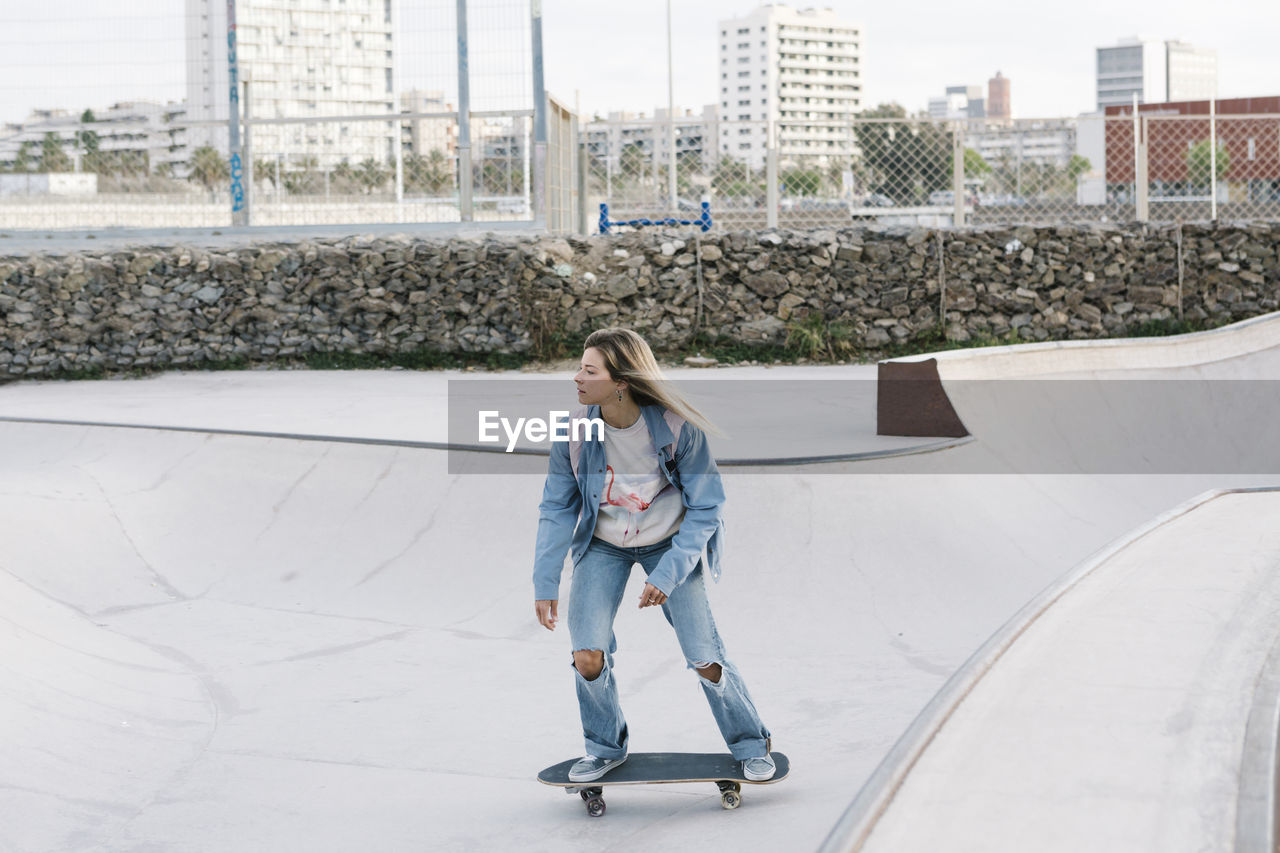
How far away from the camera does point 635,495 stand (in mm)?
3551

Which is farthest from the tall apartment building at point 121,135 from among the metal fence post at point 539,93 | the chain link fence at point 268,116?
the metal fence post at point 539,93

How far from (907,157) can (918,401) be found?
23.0 ft

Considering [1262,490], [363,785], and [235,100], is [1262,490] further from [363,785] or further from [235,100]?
[235,100]

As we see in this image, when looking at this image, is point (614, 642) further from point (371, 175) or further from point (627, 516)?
point (371, 175)

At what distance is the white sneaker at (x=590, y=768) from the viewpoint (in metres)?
3.66

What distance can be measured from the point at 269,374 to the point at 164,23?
396 cm

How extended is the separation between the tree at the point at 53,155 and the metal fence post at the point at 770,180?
7.90 m

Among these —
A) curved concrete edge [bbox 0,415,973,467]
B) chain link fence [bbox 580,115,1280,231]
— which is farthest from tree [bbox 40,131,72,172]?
curved concrete edge [bbox 0,415,973,467]

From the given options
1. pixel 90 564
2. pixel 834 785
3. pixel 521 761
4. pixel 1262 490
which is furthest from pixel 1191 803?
pixel 90 564

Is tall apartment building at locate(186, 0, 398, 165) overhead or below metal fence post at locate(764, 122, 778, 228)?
overhead

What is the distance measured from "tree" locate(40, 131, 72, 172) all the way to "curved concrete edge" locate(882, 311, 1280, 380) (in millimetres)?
9910

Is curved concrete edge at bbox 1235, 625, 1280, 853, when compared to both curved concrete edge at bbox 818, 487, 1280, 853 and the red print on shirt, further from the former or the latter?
the red print on shirt

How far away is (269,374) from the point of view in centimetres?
1281

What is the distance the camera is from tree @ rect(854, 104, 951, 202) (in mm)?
13961
